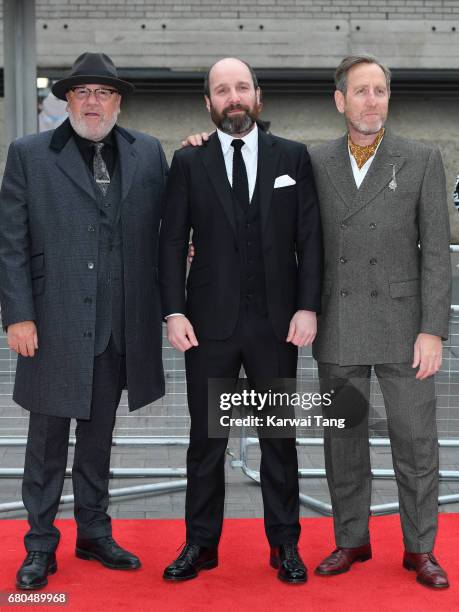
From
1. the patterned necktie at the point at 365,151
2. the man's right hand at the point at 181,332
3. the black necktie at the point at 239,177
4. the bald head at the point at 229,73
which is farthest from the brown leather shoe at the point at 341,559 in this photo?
the bald head at the point at 229,73

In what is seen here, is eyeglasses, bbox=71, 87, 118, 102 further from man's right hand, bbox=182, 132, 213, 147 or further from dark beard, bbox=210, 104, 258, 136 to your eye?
dark beard, bbox=210, 104, 258, 136

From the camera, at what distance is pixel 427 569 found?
160 inches

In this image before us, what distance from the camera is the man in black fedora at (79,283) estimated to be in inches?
160

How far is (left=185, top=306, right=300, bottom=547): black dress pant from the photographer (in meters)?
3.99

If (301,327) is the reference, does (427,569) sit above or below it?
below

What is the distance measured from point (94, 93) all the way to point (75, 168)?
36 centimetres

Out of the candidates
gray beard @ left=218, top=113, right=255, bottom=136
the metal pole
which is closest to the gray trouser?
gray beard @ left=218, top=113, right=255, bottom=136

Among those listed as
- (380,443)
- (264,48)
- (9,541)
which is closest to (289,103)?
(264,48)

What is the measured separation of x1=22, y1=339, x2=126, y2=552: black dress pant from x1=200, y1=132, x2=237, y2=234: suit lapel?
31.7 inches

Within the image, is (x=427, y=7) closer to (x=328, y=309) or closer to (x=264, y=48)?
(x=264, y=48)

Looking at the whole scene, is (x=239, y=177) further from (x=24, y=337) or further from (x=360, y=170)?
(x=24, y=337)

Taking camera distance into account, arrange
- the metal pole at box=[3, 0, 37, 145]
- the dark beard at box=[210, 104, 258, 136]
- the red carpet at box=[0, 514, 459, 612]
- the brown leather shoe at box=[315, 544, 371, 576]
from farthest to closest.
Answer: the metal pole at box=[3, 0, 37, 145]
the brown leather shoe at box=[315, 544, 371, 576]
the dark beard at box=[210, 104, 258, 136]
the red carpet at box=[0, 514, 459, 612]

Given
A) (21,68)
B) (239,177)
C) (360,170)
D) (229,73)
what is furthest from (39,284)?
(21,68)

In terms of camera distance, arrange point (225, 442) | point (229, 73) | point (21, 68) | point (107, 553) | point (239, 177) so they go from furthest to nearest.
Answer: point (21, 68), point (107, 553), point (225, 442), point (239, 177), point (229, 73)
